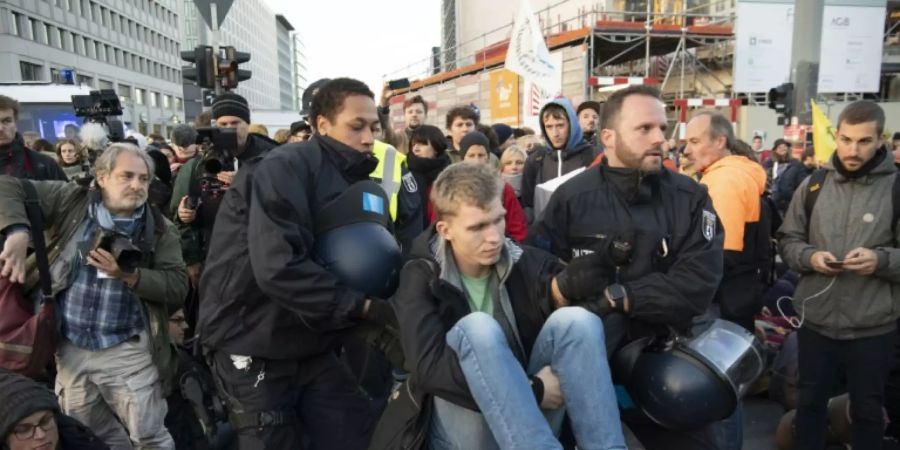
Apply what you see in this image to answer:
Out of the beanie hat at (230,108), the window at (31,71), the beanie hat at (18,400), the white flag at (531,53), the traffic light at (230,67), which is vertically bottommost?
the beanie hat at (18,400)

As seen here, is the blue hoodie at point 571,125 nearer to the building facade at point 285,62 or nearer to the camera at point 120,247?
the camera at point 120,247

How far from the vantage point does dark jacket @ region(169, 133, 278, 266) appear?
393 cm

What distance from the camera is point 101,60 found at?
53375mm

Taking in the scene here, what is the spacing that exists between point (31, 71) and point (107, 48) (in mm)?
14056

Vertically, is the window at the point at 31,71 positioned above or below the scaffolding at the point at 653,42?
above

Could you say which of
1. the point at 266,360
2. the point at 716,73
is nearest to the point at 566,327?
the point at 266,360

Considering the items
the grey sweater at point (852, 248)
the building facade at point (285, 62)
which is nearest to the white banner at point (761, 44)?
the grey sweater at point (852, 248)

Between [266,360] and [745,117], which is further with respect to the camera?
[745,117]

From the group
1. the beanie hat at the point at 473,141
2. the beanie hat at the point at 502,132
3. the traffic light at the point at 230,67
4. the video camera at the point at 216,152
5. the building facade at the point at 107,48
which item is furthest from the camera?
the building facade at the point at 107,48

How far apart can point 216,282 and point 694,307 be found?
1.86 meters

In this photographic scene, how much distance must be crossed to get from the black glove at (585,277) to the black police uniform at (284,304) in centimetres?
75

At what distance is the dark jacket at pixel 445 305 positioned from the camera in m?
2.04

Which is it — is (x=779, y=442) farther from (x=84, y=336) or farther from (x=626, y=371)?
(x=84, y=336)

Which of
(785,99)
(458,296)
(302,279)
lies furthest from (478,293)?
(785,99)
